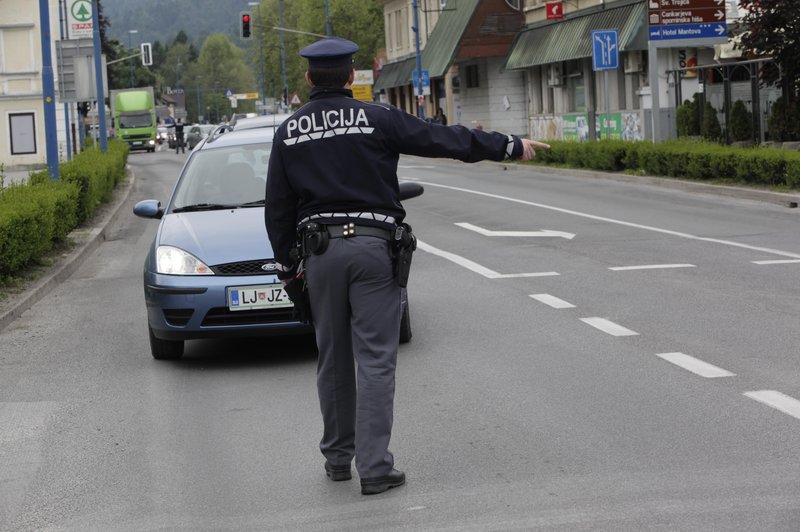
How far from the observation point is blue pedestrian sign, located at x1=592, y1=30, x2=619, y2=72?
110 ft

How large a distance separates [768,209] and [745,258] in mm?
6769

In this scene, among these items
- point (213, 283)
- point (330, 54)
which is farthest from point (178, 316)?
point (330, 54)

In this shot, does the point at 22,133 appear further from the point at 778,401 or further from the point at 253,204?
the point at 778,401

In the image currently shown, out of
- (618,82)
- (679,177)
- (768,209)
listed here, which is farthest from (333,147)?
(618,82)

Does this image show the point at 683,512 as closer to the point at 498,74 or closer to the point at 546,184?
the point at 546,184

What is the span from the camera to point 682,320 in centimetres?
1017

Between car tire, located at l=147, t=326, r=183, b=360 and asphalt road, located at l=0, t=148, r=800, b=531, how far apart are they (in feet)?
0.27

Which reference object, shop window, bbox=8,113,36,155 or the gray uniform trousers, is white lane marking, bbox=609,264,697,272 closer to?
the gray uniform trousers

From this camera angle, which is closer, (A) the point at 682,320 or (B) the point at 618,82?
(A) the point at 682,320

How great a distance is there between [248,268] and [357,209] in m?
3.55

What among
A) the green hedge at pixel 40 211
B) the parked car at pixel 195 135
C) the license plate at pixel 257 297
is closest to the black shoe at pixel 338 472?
the license plate at pixel 257 297

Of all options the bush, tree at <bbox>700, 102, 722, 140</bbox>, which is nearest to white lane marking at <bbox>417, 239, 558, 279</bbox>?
the bush

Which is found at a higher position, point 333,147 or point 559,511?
point 333,147

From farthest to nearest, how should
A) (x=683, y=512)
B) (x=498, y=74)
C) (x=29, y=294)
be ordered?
(x=498, y=74) → (x=29, y=294) → (x=683, y=512)
